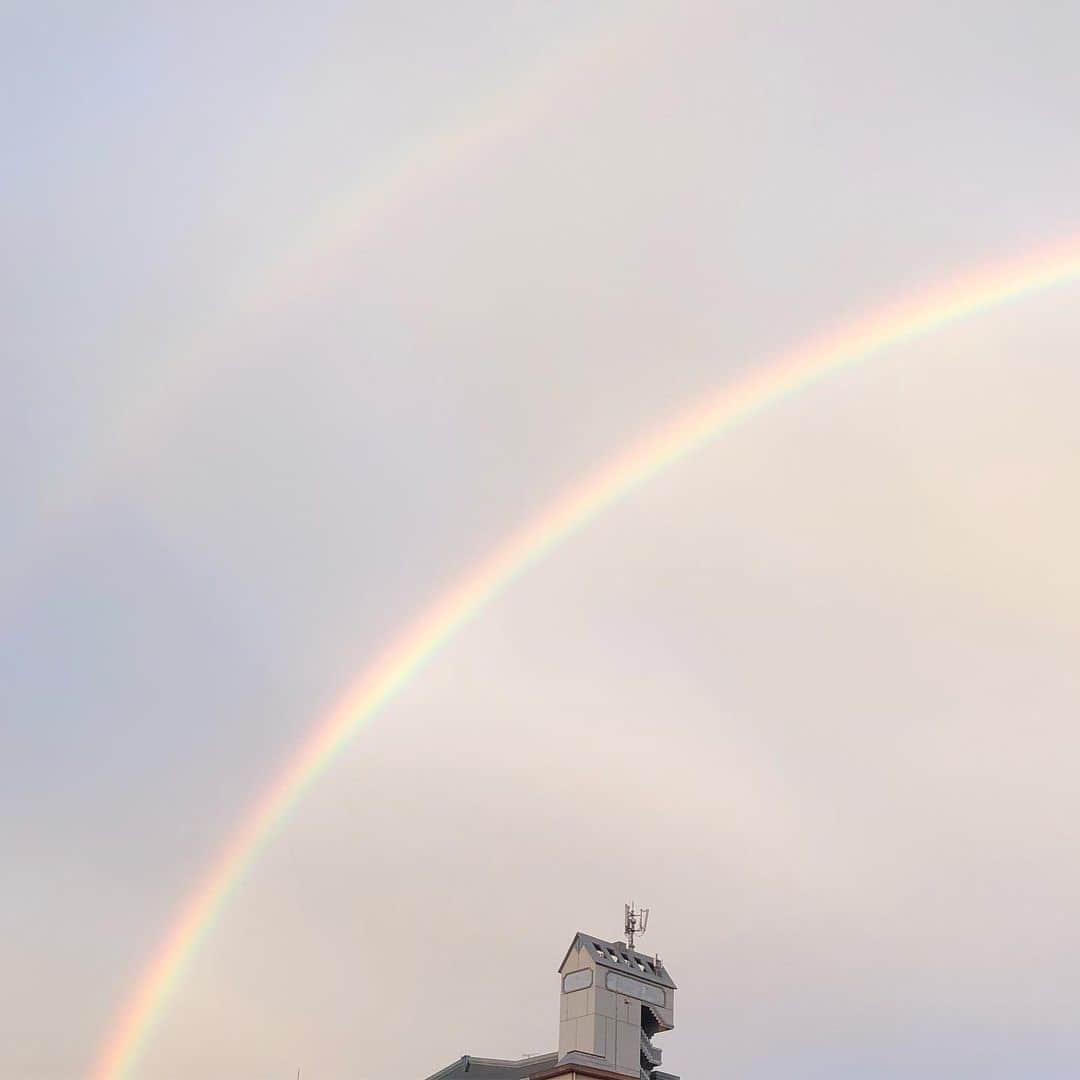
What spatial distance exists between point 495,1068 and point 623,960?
1044 centimetres

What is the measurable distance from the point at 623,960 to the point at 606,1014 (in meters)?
4.20

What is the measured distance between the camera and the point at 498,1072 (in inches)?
3268

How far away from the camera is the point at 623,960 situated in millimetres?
86625

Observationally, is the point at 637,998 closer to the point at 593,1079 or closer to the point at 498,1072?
the point at 498,1072

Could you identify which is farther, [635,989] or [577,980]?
[635,989]

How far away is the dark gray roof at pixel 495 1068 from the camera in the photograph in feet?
265

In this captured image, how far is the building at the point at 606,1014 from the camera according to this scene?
269 feet

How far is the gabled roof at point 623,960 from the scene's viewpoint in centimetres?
8500

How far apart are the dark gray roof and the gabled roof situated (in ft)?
20.4

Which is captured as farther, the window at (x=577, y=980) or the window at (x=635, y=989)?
the window at (x=635, y=989)

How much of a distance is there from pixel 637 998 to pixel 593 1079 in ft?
49.9

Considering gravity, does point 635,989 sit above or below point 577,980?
above

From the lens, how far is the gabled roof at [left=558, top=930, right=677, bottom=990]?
85000 millimetres

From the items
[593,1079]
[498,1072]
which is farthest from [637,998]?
[593,1079]
